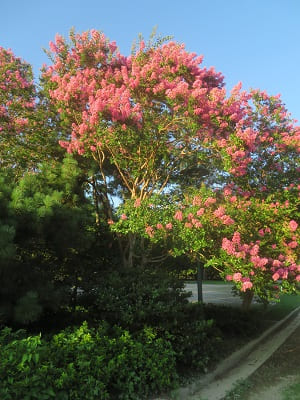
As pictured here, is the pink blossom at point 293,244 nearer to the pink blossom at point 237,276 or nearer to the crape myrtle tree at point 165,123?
the crape myrtle tree at point 165,123

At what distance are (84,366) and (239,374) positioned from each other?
3446 mm

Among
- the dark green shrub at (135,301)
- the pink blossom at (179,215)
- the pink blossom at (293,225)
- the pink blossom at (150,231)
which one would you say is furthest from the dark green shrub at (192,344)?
the pink blossom at (293,225)

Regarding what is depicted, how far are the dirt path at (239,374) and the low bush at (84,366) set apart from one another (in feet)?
1.42

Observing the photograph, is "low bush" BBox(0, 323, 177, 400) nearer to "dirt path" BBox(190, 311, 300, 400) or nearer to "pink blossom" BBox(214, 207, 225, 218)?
"dirt path" BBox(190, 311, 300, 400)

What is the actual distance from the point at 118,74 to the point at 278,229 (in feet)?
15.6

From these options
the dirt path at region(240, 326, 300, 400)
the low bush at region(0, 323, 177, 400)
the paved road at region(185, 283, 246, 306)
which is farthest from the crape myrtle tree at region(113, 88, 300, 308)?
the paved road at region(185, 283, 246, 306)

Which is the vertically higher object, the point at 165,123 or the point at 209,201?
the point at 165,123

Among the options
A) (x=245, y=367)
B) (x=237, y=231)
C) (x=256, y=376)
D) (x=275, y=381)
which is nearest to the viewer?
(x=275, y=381)

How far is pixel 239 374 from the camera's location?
6254 millimetres

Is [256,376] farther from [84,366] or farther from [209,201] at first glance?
[84,366]

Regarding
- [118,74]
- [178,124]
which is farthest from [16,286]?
[118,74]

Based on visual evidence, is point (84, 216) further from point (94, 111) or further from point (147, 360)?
point (147, 360)

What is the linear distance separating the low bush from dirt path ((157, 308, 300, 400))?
1.42ft

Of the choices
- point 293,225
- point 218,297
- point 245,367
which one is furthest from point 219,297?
point 293,225
